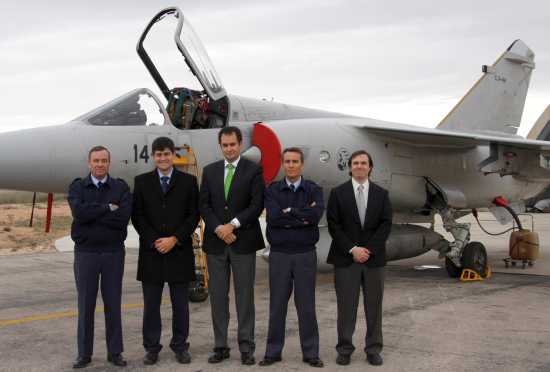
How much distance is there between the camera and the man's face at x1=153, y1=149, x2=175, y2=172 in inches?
194

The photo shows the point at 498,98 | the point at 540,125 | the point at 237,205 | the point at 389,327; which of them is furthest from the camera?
the point at 540,125

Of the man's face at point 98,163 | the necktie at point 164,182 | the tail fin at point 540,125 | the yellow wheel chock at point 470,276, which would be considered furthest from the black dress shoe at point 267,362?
the tail fin at point 540,125

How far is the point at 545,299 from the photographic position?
7906 millimetres

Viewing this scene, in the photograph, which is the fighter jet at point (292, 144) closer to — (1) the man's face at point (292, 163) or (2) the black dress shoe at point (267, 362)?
(1) the man's face at point (292, 163)

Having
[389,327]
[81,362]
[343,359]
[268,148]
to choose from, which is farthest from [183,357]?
[268,148]

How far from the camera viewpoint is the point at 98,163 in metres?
4.80

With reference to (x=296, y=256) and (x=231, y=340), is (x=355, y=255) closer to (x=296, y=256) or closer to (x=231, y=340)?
(x=296, y=256)

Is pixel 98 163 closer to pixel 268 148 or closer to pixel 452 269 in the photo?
pixel 268 148

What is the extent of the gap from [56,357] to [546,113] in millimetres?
33779

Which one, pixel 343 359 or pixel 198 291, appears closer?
pixel 343 359

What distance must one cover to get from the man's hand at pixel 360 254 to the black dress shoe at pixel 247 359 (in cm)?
115

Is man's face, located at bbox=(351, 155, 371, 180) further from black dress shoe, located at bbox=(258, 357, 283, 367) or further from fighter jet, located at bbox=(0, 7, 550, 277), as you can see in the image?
fighter jet, located at bbox=(0, 7, 550, 277)

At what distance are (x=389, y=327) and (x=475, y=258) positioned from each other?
169 inches

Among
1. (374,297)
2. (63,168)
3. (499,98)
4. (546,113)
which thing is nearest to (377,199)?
(374,297)
